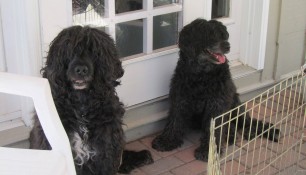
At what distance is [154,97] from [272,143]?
35.2 inches

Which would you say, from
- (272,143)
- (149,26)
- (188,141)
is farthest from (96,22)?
(272,143)

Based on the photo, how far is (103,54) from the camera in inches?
103

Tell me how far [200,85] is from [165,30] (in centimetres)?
56

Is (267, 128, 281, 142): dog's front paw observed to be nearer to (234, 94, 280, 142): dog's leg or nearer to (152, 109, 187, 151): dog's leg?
(234, 94, 280, 142): dog's leg

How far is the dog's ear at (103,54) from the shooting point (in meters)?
2.60

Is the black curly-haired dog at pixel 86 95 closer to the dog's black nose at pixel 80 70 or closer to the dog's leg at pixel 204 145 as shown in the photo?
the dog's black nose at pixel 80 70

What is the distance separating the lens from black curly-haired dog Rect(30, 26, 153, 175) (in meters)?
2.56

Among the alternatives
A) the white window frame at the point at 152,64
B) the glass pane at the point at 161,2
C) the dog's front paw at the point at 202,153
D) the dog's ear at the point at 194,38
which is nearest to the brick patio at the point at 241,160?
the dog's front paw at the point at 202,153

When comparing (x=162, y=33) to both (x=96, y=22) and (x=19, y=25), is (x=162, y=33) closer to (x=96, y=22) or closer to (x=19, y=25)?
(x=96, y=22)

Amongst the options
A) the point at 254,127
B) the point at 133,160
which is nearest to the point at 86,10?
the point at 133,160

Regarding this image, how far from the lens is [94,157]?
273 cm

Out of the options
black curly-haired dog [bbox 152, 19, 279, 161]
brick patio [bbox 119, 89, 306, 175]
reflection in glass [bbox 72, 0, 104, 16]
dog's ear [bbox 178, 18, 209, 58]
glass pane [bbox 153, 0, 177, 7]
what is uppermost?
reflection in glass [bbox 72, 0, 104, 16]

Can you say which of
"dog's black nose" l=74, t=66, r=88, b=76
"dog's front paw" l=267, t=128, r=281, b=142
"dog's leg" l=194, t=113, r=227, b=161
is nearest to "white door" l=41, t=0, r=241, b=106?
"dog's leg" l=194, t=113, r=227, b=161

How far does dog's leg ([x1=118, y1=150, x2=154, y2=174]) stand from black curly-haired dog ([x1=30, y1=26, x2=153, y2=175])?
0.45 metres
